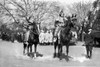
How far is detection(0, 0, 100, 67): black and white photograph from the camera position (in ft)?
7.64

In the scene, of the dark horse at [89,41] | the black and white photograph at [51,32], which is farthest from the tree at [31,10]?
the dark horse at [89,41]

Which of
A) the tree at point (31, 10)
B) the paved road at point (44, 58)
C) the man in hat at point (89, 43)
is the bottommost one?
the paved road at point (44, 58)

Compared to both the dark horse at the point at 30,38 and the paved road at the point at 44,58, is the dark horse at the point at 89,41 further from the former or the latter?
the dark horse at the point at 30,38

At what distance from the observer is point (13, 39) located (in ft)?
8.04

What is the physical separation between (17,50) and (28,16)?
54 cm

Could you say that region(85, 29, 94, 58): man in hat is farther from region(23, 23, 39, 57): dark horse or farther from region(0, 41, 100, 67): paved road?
region(23, 23, 39, 57): dark horse

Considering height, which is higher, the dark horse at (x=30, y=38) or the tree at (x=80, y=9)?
the tree at (x=80, y=9)

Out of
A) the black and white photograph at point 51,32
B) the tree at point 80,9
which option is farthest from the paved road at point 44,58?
the tree at point 80,9

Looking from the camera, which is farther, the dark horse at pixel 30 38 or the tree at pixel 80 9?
the dark horse at pixel 30 38

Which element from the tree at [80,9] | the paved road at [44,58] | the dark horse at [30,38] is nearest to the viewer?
the tree at [80,9]

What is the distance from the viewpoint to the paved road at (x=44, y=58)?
7.88 ft

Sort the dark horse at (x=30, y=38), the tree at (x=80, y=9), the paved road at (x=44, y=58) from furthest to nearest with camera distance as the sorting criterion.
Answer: the dark horse at (x=30, y=38) → the paved road at (x=44, y=58) → the tree at (x=80, y=9)

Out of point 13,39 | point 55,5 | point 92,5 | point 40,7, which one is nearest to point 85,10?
point 92,5

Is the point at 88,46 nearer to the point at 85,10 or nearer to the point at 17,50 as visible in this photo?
the point at 85,10
